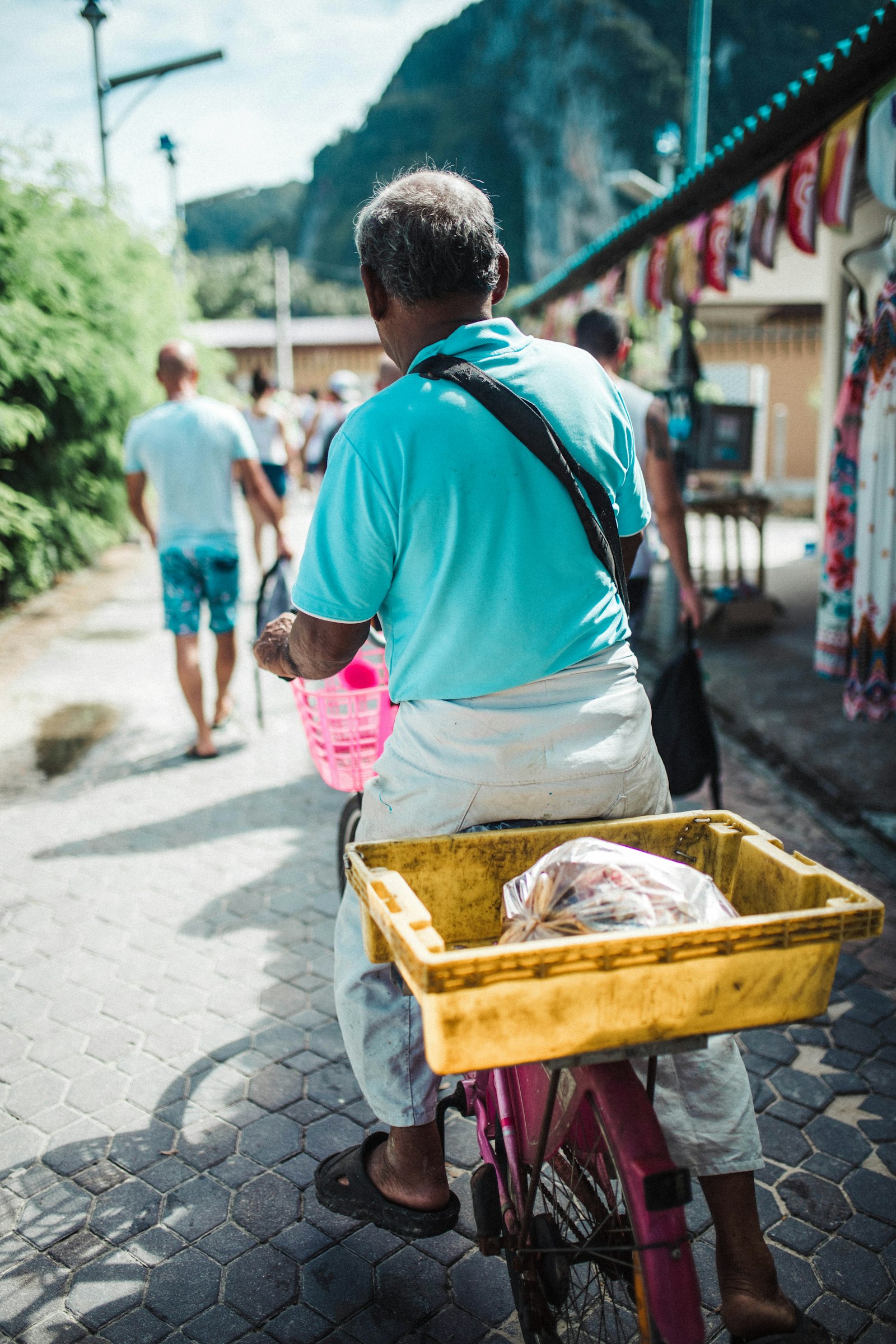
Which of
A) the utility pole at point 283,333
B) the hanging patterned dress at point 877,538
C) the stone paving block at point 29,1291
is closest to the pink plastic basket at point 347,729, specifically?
the stone paving block at point 29,1291

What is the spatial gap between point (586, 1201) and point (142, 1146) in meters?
1.38

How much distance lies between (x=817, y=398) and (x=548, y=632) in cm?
2082

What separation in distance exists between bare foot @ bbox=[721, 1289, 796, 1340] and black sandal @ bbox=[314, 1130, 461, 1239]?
0.53 metres

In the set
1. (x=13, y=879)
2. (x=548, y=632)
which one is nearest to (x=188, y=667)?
(x=13, y=879)

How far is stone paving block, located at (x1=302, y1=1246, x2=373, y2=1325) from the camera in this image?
6.89ft

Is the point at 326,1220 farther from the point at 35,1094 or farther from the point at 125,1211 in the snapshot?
the point at 35,1094

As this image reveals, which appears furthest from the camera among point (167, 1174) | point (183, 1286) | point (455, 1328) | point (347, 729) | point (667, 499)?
point (667, 499)

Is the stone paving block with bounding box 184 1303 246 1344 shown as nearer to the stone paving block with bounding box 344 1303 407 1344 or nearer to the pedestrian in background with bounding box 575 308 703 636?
the stone paving block with bounding box 344 1303 407 1344

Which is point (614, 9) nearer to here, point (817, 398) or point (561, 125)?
point (561, 125)

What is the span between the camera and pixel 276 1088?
282cm

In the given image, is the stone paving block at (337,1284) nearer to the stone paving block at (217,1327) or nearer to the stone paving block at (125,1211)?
the stone paving block at (217,1327)

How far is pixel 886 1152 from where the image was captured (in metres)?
2.54

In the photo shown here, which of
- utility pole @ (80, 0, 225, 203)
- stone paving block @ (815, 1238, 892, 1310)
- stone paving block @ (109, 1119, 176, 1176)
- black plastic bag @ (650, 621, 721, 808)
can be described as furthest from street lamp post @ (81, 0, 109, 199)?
stone paving block @ (815, 1238, 892, 1310)

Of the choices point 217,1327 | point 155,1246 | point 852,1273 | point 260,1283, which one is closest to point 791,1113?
point 852,1273
